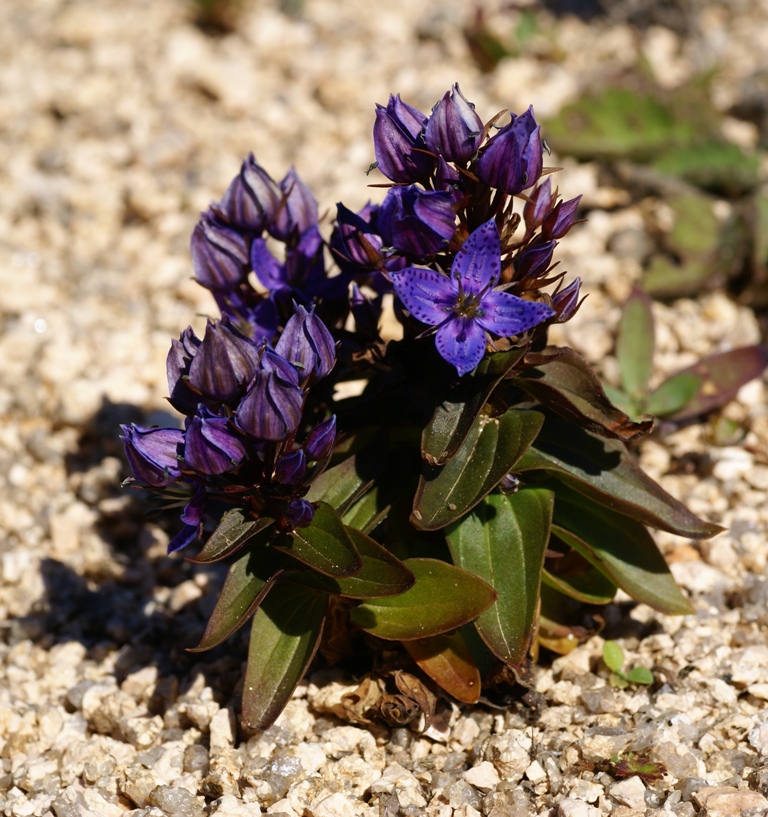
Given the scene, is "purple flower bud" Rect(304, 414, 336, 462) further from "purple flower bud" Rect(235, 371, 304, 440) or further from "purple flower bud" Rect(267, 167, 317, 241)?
"purple flower bud" Rect(267, 167, 317, 241)

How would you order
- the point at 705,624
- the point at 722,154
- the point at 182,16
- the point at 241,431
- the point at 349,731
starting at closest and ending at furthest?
1. the point at 241,431
2. the point at 349,731
3. the point at 705,624
4. the point at 722,154
5. the point at 182,16

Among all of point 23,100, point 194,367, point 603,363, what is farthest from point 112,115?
point 194,367

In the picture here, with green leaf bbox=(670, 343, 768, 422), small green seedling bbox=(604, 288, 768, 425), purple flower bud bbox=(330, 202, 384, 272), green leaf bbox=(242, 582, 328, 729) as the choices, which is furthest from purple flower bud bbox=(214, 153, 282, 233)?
green leaf bbox=(670, 343, 768, 422)

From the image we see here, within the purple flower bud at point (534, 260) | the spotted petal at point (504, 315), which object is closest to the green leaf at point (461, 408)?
the spotted petal at point (504, 315)

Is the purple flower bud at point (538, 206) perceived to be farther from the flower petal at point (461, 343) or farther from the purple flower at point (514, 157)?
the flower petal at point (461, 343)

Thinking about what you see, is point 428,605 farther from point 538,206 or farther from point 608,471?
point 538,206

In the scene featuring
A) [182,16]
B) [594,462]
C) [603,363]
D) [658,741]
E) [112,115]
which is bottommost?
[658,741]

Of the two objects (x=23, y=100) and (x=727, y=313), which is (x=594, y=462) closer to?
(x=727, y=313)
